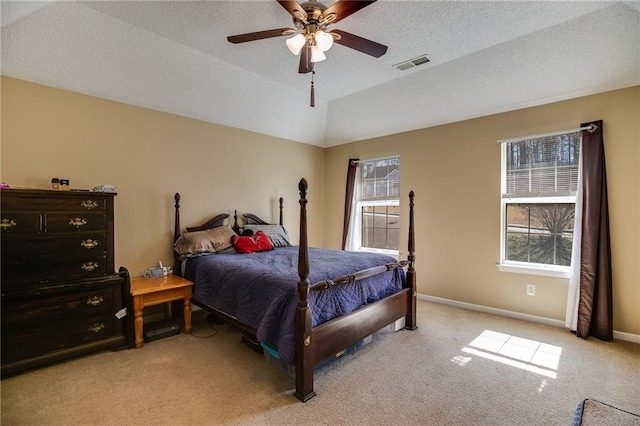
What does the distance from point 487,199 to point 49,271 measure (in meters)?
4.54

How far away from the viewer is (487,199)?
3760 mm

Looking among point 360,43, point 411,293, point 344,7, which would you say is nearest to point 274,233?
point 411,293

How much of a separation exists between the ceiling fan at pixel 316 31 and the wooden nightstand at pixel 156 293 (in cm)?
232

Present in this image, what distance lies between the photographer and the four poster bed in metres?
2.06

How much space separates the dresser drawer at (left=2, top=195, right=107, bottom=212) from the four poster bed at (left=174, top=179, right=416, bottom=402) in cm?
103

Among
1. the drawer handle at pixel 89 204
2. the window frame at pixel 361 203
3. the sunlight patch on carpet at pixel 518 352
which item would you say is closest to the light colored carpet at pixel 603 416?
the sunlight patch on carpet at pixel 518 352

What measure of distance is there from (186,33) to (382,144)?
307cm

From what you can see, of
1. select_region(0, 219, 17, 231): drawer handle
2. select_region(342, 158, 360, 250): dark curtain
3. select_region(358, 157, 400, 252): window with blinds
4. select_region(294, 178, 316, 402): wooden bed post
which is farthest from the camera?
select_region(342, 158, 360, 250): dark curtain

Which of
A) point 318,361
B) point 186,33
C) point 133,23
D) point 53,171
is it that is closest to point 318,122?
point 186,33

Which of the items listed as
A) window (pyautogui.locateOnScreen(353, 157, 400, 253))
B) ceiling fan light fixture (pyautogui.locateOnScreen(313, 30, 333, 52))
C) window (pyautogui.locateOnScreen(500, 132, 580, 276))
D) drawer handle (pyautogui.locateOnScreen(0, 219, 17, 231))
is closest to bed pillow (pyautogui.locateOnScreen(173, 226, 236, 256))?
drawer handle (pyautogui.locateOnScreen(0, 219, 17, 231))

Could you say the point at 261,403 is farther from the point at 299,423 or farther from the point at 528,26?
the point at 528,26

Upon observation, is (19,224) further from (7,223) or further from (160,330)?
(160,330)

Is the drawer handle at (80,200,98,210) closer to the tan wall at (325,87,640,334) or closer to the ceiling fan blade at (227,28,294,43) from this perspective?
the ceiling fan blade at (227,28,294,43)

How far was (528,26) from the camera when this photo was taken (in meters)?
2.65
